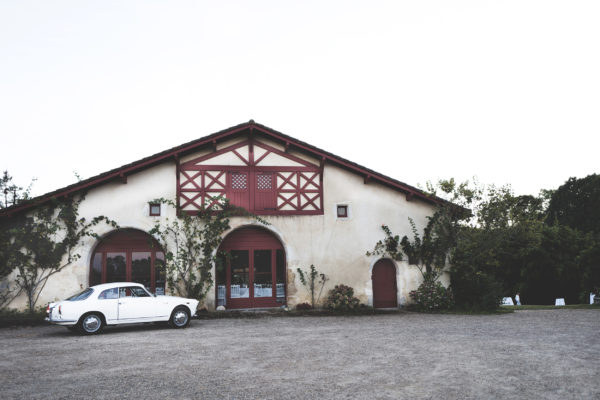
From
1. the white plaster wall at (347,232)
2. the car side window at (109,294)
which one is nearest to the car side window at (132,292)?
the car side window at (109,294)

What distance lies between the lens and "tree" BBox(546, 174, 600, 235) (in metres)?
29.7

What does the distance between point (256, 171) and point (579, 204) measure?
26525 mm

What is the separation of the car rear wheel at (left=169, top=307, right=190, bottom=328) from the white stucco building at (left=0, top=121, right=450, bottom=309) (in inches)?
123

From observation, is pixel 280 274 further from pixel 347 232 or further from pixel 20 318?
pixel 20 318

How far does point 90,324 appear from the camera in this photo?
1084cm

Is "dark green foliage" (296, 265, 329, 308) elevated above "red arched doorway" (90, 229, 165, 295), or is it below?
below

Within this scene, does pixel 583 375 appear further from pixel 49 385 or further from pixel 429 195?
pixel 429 195

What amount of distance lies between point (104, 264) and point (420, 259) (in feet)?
37.3

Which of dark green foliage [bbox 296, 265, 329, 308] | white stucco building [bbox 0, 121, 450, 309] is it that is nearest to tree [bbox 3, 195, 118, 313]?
white stucco building [bbox 0, 121, 450, 309]

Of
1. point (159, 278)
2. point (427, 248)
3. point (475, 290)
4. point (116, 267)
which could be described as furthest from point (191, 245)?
point (475, 290)

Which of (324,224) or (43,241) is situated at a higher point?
(324,224)

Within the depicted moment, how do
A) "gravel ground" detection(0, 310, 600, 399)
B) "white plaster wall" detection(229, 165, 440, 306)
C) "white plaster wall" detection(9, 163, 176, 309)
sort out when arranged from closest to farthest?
"gravel ground" detection(0, 310, 600, 399)
"white plaster wall" detection(9, 163, 176, 309)
"white plaster wall" detection(229, 165, 440, 306)

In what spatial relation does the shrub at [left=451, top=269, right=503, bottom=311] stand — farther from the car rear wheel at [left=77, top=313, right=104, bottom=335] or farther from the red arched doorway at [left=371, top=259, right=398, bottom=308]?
the car rear wheel at [left=77, top=313, right=104, bottom=335]

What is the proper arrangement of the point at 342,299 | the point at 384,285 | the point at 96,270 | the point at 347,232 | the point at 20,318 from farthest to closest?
the point at 384,285 → the point at 347,232 → the point at 342,299 → the point at 96,270 → the point at 20,318
